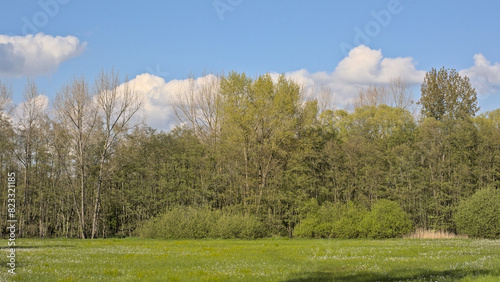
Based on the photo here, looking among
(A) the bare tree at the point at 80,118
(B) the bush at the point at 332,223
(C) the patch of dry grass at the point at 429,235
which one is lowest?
(C) the patch of dry grass at the point at 429,235

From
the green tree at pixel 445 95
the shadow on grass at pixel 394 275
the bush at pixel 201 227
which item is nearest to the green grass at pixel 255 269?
the shadow on grass at pixel 394 275

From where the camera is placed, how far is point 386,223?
134 feet

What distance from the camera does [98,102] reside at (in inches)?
1919

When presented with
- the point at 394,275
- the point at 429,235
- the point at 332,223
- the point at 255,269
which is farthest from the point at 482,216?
the point at 255,269

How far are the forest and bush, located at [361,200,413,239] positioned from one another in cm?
49

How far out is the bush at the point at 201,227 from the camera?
129 feet

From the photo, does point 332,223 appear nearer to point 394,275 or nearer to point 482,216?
point 482,216

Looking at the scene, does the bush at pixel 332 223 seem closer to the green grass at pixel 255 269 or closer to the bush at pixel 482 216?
the bush at pixel 482 216

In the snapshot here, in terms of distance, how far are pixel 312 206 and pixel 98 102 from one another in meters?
25.1

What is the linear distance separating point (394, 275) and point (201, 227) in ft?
89.6

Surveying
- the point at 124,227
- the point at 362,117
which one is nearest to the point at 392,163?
the point at 362,117

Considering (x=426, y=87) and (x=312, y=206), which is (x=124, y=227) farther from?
(x=426, y=87)

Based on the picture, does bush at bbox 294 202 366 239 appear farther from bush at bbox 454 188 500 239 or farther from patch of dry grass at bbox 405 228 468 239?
bush at bbox 454 188 500 239

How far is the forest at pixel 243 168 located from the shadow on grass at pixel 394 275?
27115mm
